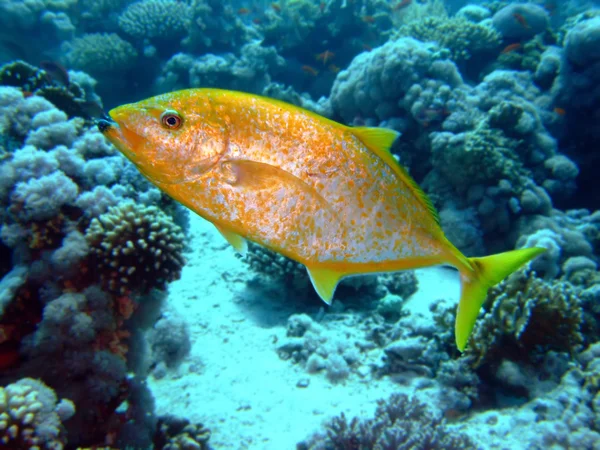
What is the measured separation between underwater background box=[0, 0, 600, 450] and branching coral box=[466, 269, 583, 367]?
1.0 inches

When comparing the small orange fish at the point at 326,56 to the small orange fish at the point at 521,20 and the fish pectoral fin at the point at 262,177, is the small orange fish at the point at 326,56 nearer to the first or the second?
the small orange fish at the point at 521,20

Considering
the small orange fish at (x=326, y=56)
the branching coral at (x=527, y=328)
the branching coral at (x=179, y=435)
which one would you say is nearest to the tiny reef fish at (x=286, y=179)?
the branching coral at (x=179, y=435)

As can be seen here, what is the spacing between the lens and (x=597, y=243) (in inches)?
317

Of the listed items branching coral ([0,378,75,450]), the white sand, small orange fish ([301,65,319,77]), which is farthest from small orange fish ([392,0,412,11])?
branching coral ([0,378,75,450])

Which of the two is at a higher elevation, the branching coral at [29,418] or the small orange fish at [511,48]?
the small orange fish at [511,48]

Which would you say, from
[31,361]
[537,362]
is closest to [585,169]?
[537,362]

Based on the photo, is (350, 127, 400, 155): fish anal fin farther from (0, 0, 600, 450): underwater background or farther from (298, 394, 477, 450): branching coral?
(298, 394, 477, 450): branching coral

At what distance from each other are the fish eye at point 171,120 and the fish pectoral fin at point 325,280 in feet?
2.42

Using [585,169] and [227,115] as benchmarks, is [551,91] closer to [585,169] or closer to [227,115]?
[585,169]

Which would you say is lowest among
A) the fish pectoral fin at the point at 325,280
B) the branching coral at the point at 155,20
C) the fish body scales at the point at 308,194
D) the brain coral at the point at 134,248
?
the fish pectoral fin at the point at 325,280

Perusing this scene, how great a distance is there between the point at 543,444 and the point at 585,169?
29.6 ft

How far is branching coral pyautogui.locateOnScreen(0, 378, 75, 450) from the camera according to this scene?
7.94 feet

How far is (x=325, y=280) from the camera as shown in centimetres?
142

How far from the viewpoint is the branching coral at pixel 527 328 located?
464cm
